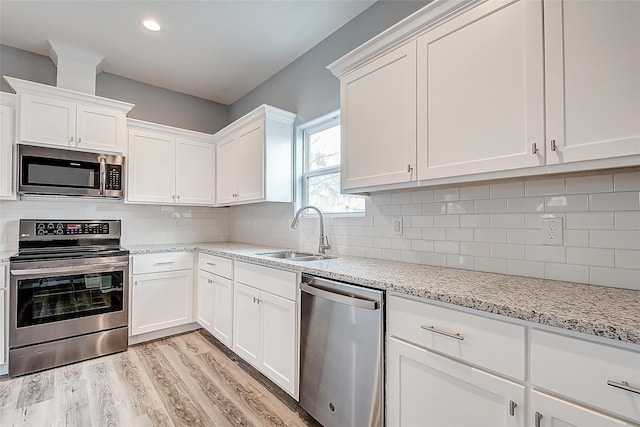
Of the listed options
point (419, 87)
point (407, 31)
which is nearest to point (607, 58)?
point (419, 87)

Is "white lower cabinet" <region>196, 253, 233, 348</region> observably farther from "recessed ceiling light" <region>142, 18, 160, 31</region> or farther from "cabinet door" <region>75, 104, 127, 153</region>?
"recessed ceiling light" <region>142, 18, 160, 31</region>

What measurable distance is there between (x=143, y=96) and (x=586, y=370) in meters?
4.22

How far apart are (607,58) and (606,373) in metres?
1.01

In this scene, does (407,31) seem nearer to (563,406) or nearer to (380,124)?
(380,124)

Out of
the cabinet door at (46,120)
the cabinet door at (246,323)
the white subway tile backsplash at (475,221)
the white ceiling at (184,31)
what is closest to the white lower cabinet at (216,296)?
the cabinet door at (246,323)

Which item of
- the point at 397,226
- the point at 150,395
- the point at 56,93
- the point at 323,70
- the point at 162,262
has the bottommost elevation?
the point at 150,395

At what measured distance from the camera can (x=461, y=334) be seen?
113 cm

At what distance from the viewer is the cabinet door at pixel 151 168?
126 inches

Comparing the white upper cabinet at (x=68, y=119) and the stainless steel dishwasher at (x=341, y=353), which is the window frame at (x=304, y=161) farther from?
the white upper cabinet at (x=68, y=119)

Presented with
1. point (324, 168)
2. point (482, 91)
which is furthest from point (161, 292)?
point (482, 91)

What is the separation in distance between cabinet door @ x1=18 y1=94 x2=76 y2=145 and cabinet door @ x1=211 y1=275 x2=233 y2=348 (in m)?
1.81

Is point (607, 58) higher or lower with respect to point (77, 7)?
lower

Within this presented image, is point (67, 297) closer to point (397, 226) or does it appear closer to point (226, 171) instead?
point (226, 171)

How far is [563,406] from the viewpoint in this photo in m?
0.90
